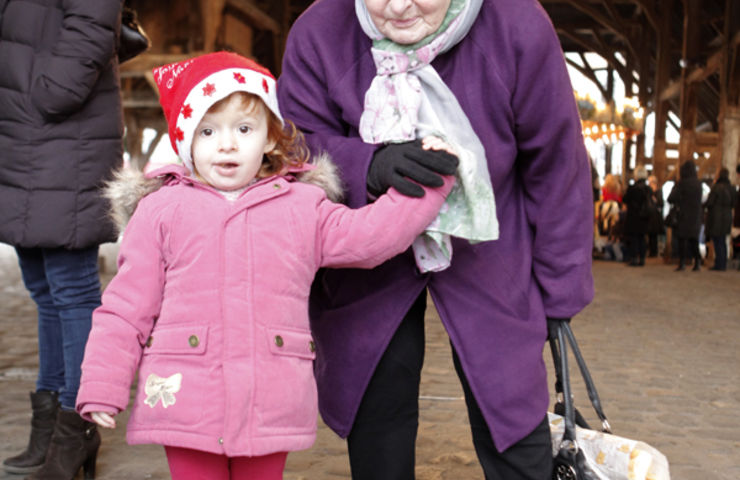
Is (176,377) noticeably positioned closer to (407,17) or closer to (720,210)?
(407,17)

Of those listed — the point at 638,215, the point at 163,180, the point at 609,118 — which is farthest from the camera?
the point at 609,118

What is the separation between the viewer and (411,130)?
5.67 ft

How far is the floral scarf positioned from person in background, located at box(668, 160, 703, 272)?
11710 mm

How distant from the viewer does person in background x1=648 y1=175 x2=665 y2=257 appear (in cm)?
1384

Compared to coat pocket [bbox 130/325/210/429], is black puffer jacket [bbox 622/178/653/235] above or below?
below

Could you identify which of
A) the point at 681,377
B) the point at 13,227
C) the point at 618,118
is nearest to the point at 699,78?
the point at 618,118

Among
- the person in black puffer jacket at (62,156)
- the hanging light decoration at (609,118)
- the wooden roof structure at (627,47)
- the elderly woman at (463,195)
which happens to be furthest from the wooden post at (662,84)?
the elderly woman at (463,195)

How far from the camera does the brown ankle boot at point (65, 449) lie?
258 cm

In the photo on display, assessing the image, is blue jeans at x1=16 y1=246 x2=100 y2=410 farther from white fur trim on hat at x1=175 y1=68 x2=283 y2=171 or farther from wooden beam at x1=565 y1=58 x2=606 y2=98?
wooden beam at x1=565 y1=58 x2=606 y2=98

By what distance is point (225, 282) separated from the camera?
173 cm

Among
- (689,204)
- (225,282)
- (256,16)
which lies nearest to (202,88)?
(225,282)

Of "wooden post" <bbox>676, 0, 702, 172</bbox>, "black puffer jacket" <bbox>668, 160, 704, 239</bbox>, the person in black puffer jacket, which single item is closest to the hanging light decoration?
"wooden post" <bbox>676, 0, 702, 172</bbox>

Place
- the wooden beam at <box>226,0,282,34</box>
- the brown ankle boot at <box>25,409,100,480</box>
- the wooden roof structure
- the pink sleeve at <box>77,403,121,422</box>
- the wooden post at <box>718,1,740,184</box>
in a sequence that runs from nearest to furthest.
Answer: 1. the pink sleeve at <box>77,403,121,422</box>
2. the brown ankle boot at <box>25,409,100,480</box>
3. the wooden roof structure
4. the wooden beam at <box>226,0,282,34</box>
5. the wooden post at <box>718,1,740,184</box>

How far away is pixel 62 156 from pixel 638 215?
1189 cm
